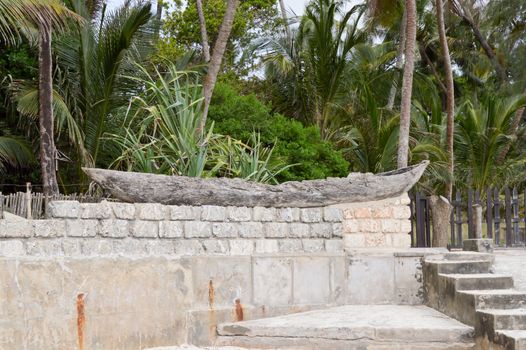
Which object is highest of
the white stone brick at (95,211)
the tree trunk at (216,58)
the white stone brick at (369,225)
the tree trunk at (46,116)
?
the tree trunk at (216,58)

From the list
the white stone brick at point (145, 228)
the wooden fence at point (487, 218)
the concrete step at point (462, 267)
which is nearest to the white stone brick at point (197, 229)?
the white stone brick at point (145, 228)

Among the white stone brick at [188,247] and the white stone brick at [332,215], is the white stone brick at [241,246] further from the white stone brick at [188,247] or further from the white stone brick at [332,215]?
the white stone brick at [332,215]

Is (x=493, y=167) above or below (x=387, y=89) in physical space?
below

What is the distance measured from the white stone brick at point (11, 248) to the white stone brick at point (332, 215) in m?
3.38

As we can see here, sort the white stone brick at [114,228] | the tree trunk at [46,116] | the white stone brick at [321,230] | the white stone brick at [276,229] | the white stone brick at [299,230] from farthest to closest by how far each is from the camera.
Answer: the tree trunk at [46,116] → the white stone brick at [321,230] → the white stone brick at [299,230] → the white stone brick at [276,229] → the white stone brick at [114,228]

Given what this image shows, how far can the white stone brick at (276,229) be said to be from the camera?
805 centimetres

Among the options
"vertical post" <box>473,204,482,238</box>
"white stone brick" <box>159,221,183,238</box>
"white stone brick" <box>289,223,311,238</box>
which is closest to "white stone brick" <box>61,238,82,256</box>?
"white stone brick" <box>159,221,183,238</box>

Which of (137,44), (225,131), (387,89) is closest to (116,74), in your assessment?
(137,44)

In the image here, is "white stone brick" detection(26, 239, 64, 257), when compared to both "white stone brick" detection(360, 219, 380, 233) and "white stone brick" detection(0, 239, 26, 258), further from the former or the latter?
"white stone brick" detection(360, 219, 380, 233)

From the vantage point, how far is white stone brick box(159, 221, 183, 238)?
23.9ft

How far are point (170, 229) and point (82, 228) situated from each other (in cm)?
93

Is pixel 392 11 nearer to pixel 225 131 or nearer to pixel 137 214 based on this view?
pixel 225 131

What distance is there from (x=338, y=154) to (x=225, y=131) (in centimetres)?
264

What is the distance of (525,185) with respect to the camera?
23250 mm
